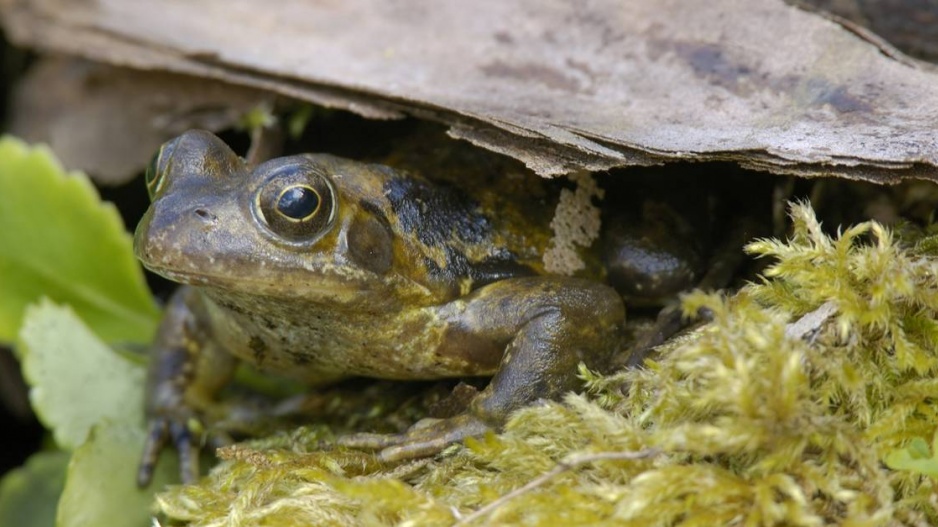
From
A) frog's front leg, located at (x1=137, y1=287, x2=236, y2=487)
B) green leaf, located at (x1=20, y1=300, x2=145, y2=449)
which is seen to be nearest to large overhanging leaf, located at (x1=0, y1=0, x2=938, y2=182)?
frog's front leg, located at (x1=137, y1=287, x2=236, y2=487)

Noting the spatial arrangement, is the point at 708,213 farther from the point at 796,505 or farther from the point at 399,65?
the point at 796,505

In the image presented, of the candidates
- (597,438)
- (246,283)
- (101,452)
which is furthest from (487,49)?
(101,452)

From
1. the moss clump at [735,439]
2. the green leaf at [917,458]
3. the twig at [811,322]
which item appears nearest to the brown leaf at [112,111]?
the moss clump at [735,439]

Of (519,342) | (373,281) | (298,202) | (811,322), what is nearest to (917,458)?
(811,322)

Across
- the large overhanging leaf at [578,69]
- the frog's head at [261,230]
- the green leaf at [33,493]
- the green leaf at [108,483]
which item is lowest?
the green leaf at [33,493]

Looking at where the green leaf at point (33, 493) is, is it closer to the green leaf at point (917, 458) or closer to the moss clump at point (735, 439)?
the moss clump at point (735, 439)

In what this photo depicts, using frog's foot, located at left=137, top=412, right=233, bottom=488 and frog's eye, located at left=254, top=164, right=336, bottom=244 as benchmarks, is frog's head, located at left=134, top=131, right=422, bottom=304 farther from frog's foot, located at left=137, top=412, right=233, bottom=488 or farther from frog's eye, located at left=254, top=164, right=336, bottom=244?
frog's foot, located at left=137, top=412, right=233, bottom=488
